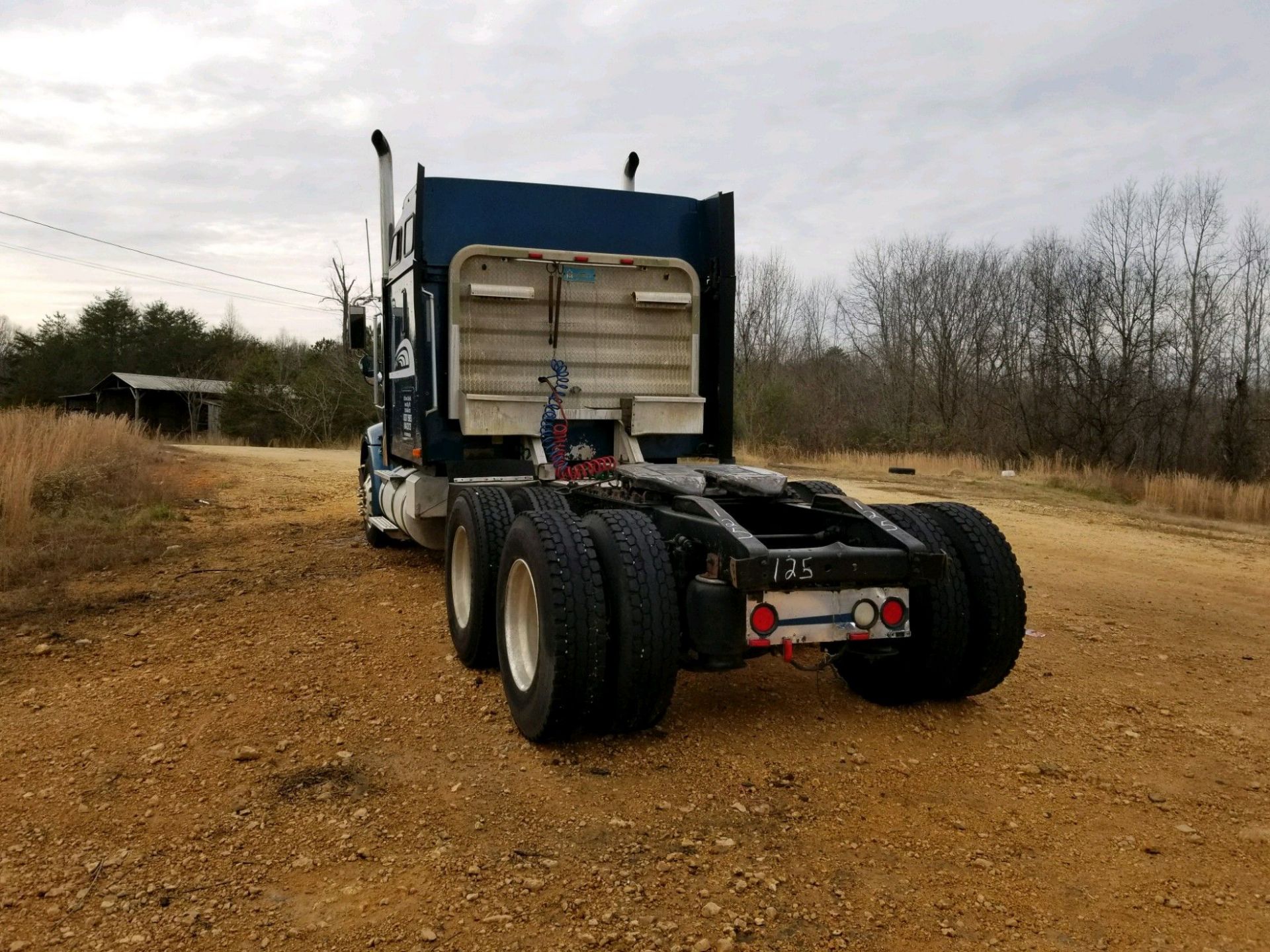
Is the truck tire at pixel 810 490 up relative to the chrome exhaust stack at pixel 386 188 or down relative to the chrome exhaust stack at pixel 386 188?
down

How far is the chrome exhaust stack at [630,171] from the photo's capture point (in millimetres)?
7914


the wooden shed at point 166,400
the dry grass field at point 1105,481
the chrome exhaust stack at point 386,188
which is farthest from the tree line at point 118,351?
the chrome exhaust stack at point 386,188

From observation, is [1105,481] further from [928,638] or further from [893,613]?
[893,613]

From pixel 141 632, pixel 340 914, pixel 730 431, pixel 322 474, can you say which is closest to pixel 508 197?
pixel 730 431

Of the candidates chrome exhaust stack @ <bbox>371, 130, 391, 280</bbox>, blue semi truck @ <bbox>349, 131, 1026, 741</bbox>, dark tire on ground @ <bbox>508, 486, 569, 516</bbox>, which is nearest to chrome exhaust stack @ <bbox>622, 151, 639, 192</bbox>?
blue semi truck @ <bbox>349, 131, 1026, 741</bbox>

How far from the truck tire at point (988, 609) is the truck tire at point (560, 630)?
1717 millimetres

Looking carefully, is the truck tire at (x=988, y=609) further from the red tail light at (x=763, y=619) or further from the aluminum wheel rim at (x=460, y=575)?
the aluminum wheel rim at (x=460, y=575)

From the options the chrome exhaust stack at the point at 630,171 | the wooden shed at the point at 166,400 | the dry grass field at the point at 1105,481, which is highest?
the chrome exhaust stack at the point at 630,171

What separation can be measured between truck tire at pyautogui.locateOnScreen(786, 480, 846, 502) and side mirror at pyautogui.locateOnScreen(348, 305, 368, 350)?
204 inches

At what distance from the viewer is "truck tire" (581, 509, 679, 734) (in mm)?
3697

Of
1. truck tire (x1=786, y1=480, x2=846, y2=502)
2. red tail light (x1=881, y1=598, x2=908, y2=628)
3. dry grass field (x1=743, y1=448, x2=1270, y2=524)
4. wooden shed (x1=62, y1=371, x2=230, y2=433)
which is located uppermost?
wooden shed (x1=62, y1=371, x2=230, y2=433)

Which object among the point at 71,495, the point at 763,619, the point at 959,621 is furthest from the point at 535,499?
the point at 71,495

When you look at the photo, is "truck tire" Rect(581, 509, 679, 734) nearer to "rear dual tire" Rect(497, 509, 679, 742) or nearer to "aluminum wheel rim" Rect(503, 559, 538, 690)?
→ "rear dual tire" Rect(497, 509, 679, 742)

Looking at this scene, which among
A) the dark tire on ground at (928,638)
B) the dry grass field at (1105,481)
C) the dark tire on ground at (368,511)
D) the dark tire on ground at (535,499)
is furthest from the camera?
the dry grass field at (1105,481)
